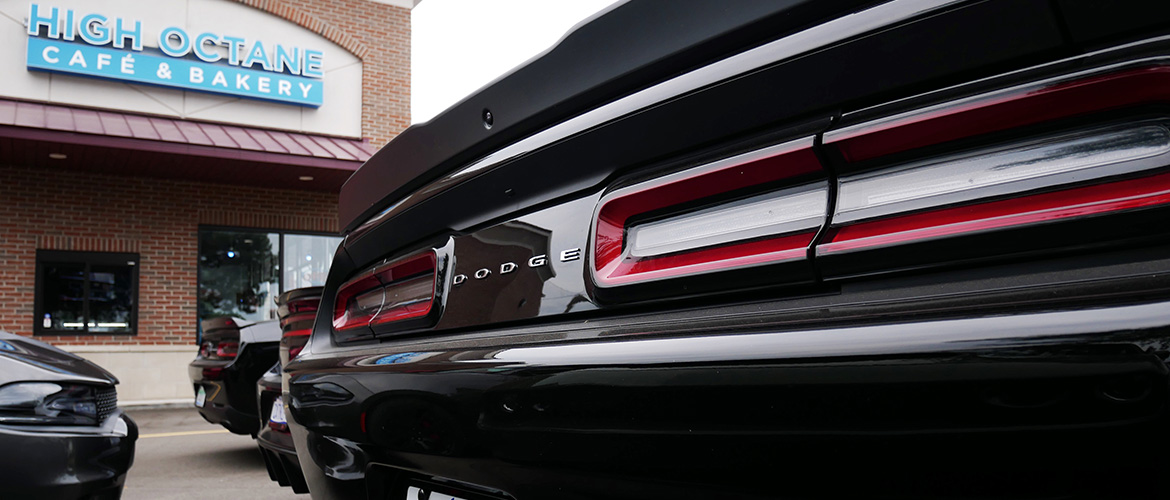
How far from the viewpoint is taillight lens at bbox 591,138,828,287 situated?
0.90m

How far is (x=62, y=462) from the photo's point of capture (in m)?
2.91

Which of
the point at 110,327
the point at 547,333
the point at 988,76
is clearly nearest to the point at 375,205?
the point at 547,333

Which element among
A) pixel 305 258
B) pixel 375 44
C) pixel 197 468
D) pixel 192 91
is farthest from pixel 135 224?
pixel 197 468

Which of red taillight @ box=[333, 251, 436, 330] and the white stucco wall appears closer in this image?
red taillight @ box=[333, 251, 436, 330]

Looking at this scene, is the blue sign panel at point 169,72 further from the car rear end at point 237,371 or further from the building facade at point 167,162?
the car rear end at point 237,371

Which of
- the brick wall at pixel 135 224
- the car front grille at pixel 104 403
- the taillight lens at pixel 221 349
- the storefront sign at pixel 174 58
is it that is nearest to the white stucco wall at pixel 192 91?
the storefront sign at pixel 174 58

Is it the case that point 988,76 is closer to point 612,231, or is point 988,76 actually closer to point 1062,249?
point 1062,249

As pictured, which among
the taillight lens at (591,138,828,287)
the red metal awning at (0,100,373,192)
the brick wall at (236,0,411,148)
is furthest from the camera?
the brick wall at (236,0,411,148)

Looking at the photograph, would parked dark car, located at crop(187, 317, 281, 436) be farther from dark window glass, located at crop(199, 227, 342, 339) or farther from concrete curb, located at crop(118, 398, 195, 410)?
dark window glass, located at crop(199, 227, 342, 339)

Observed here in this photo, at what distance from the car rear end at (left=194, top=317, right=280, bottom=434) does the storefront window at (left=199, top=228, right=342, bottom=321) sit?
6.39 meters

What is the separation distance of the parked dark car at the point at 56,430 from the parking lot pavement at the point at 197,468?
64.4 inches

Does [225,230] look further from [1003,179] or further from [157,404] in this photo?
[1003,179]

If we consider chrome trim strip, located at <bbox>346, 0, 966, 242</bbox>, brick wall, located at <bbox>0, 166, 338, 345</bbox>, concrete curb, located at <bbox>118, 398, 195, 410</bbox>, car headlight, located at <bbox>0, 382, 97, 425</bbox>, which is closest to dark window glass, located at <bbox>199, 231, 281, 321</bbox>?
brick wall, located at <bbox>0, 166, 338, 345</bbox>

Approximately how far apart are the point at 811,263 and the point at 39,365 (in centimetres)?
338
